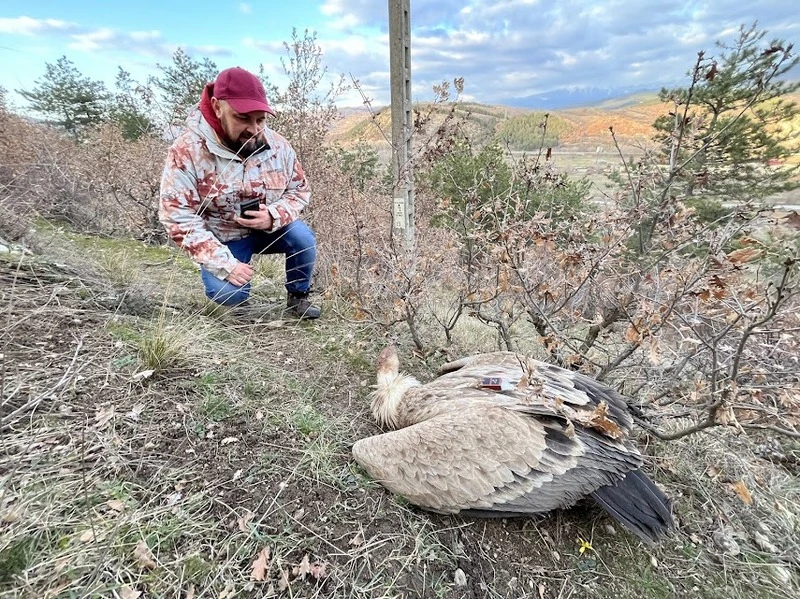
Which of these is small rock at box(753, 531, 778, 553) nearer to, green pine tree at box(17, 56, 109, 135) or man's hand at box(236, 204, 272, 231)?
man's hand at box(236, 204, 272, 231)

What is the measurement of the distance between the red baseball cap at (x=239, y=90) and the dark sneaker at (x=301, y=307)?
1.62 metres

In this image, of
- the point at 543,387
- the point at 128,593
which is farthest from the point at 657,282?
the point at 128,593

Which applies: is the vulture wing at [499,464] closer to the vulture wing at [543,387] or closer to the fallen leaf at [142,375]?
the vulture wing at [543,387]

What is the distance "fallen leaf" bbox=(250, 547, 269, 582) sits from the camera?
5.45 ft

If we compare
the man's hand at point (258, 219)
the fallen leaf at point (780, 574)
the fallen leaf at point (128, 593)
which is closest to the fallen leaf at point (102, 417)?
the fallen leaf at point (128, 593)

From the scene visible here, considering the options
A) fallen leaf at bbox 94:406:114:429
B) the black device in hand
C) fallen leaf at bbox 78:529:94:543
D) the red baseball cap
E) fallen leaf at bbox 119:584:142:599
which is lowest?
fallen leaf at bbox 119:584:142:599

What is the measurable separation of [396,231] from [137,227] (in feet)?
15.1

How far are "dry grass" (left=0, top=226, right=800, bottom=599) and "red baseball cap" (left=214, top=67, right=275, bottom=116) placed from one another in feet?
5.24

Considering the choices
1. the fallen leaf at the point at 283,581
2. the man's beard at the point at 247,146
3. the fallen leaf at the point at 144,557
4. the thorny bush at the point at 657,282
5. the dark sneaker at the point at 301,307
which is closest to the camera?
the fallen leaf at the point at 144,557

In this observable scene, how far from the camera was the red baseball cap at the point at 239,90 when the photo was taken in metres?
2.88

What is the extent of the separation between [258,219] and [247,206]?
7.8 inches

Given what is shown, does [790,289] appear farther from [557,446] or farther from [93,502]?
[93,502]

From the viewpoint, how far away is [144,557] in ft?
5.16

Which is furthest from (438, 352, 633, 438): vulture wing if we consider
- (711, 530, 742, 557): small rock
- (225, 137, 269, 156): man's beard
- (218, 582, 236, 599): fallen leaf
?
(225, 137, 269, 156): man's beard
